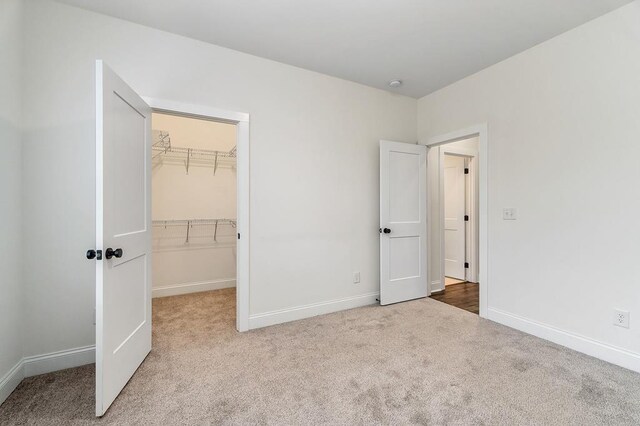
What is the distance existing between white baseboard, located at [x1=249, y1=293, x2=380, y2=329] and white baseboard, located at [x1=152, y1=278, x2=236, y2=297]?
5.35 feet

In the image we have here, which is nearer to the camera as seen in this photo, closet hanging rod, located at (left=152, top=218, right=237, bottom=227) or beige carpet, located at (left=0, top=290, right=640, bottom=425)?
beige carpet, located at (left=0, top=290, right=640, bottom=425)

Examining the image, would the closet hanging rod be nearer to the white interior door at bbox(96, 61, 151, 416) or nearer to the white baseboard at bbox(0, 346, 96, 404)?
the white interior door at bbox(96, 61, 151, 416)

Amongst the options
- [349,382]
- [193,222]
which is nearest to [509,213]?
[349,382]

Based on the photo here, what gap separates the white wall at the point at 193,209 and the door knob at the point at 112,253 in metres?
2.34

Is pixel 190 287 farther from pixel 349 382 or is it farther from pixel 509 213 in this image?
pixel 509 213

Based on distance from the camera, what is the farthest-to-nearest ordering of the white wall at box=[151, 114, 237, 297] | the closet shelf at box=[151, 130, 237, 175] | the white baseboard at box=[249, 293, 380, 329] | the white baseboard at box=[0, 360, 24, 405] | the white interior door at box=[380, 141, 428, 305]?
the white wall at box=[151, 114, 237, 297]
the closet shelf at box=[151, 130, 237, 175]
the white interior door at box=[380, 141, 428, 305]
the white baseboard at box=[249, 293, 380, 329]
the white baseboard at box=[0, 360, 24, 405]

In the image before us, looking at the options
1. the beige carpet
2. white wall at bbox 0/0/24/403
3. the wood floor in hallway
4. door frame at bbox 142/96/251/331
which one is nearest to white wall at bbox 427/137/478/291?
the wood floor in hallway

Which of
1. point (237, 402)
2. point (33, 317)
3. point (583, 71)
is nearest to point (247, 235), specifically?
point (237, 402)

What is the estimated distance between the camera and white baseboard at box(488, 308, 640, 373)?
2.10 m

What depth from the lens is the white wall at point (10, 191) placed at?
177cm

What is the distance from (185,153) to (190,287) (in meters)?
1.84

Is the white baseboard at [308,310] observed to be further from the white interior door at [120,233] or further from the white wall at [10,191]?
the white wall at [10,191]

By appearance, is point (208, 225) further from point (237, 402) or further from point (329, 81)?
point (237, 402)

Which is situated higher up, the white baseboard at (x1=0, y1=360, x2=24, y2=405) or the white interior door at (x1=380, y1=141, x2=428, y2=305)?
the white interior door at (x1=380, y1=141, x2=428, y2=305)
